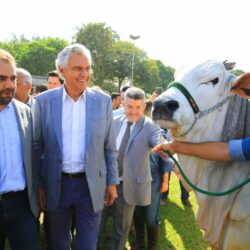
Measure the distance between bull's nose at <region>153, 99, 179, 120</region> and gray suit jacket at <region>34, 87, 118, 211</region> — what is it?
3.61ft

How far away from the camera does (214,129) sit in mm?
2412

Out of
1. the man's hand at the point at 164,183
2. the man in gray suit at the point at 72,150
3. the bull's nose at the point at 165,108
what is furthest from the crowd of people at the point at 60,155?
the man's hand at the point at 164,183

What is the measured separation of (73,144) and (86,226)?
0.82m

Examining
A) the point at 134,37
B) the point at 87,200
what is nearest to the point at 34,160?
the point at 87,200

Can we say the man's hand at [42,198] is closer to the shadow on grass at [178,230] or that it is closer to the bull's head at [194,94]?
the bull's head at [194,94]

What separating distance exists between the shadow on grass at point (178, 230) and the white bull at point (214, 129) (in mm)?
2667

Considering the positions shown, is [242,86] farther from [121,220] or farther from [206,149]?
[121,220]

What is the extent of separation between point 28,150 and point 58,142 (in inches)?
11.5

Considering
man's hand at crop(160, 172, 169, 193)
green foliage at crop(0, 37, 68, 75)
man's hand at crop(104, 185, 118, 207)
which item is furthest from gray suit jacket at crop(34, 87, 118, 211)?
green foliage at crop(0, 37, 68, 75)

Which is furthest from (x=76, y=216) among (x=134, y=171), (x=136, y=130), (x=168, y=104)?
(x=168, y=104)

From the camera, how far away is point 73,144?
3.06 m

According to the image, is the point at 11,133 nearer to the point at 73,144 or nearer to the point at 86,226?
the point at 73,144

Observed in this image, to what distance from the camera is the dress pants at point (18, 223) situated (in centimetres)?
273

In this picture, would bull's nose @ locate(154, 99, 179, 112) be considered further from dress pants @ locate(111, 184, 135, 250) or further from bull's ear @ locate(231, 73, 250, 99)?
dress pants @ locate(111, 184, 135, 250)
